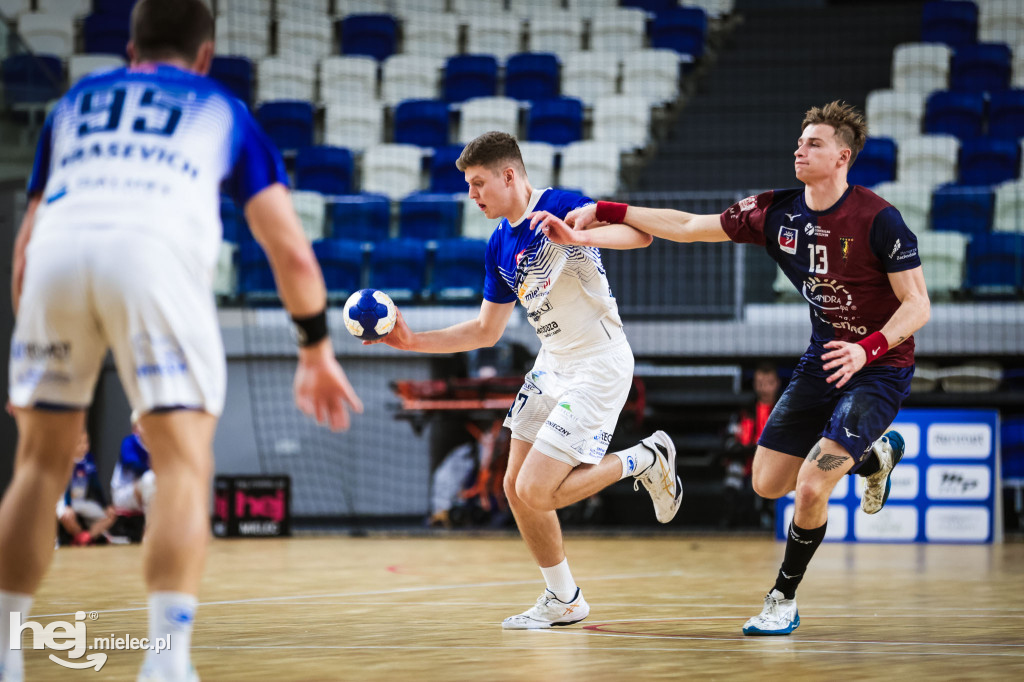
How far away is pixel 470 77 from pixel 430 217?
12.7 feet

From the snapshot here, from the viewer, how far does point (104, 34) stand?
56.7 feet

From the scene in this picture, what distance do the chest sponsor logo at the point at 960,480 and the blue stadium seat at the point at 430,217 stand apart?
19.4ft

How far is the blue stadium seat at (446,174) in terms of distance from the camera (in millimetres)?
14406

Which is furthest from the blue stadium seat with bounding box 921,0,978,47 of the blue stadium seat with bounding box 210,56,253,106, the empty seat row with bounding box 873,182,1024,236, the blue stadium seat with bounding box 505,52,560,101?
the blue stadium seat with bounding box 210,56,253,106

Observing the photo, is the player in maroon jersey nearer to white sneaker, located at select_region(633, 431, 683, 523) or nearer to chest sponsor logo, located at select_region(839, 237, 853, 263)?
chest sponsor logo, located at select_region(839, 237, 853, 263)

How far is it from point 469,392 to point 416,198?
8.51 feet

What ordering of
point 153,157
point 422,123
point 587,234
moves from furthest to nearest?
point 422,123 → point 587,234 → point 153,157

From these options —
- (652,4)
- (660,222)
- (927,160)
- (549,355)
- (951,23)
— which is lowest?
(549,355)

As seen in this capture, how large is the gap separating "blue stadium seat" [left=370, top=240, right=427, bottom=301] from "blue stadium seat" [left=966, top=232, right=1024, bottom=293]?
19.7 ft

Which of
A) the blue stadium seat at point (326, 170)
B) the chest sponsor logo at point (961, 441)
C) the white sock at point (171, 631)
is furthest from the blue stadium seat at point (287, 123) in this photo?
the white sock at point (171, 631)

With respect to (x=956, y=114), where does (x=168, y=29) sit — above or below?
below

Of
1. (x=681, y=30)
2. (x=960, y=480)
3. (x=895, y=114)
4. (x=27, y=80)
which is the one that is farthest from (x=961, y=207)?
(x=27, y=80)

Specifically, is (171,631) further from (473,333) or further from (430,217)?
(430,217)

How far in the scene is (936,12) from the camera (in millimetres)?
16359
